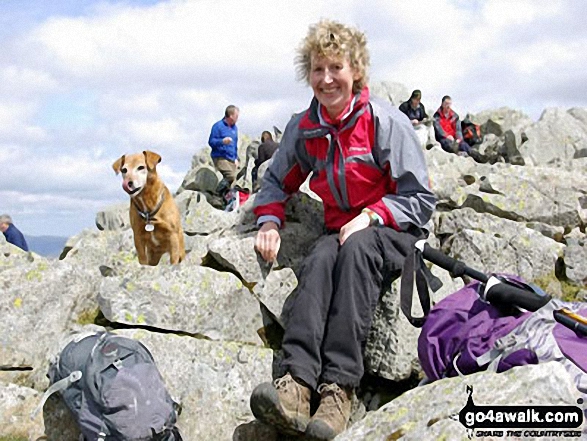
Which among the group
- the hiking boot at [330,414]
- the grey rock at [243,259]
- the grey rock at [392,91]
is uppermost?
the grey rock at [392,91]

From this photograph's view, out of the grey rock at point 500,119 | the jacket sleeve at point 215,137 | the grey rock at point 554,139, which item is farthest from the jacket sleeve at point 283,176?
the grey rock at point 500,119

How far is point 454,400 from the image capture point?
3.41 m

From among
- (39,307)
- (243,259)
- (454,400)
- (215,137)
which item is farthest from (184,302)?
(215,137)

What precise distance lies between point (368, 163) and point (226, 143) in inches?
707

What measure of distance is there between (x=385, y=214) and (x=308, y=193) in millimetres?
1815

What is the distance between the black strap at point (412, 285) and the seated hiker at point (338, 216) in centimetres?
20

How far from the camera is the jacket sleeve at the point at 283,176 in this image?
22.4 ft

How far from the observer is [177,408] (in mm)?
5793

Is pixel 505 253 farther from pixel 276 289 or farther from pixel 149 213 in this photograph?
pixel 149 213

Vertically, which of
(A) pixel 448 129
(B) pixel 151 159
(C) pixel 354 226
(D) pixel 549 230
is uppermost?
(A) pixel 448 129

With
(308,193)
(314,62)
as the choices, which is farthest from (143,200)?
(314,62)

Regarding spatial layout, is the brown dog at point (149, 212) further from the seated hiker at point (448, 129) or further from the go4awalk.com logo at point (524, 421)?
the seated hiker at point (448, 129)

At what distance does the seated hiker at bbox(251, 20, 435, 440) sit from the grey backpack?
850mm

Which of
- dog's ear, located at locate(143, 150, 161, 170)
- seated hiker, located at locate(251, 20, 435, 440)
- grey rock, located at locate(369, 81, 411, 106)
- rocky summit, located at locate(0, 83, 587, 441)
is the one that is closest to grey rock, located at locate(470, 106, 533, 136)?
grey rock, located at locate(369, 81, 411, 106)
